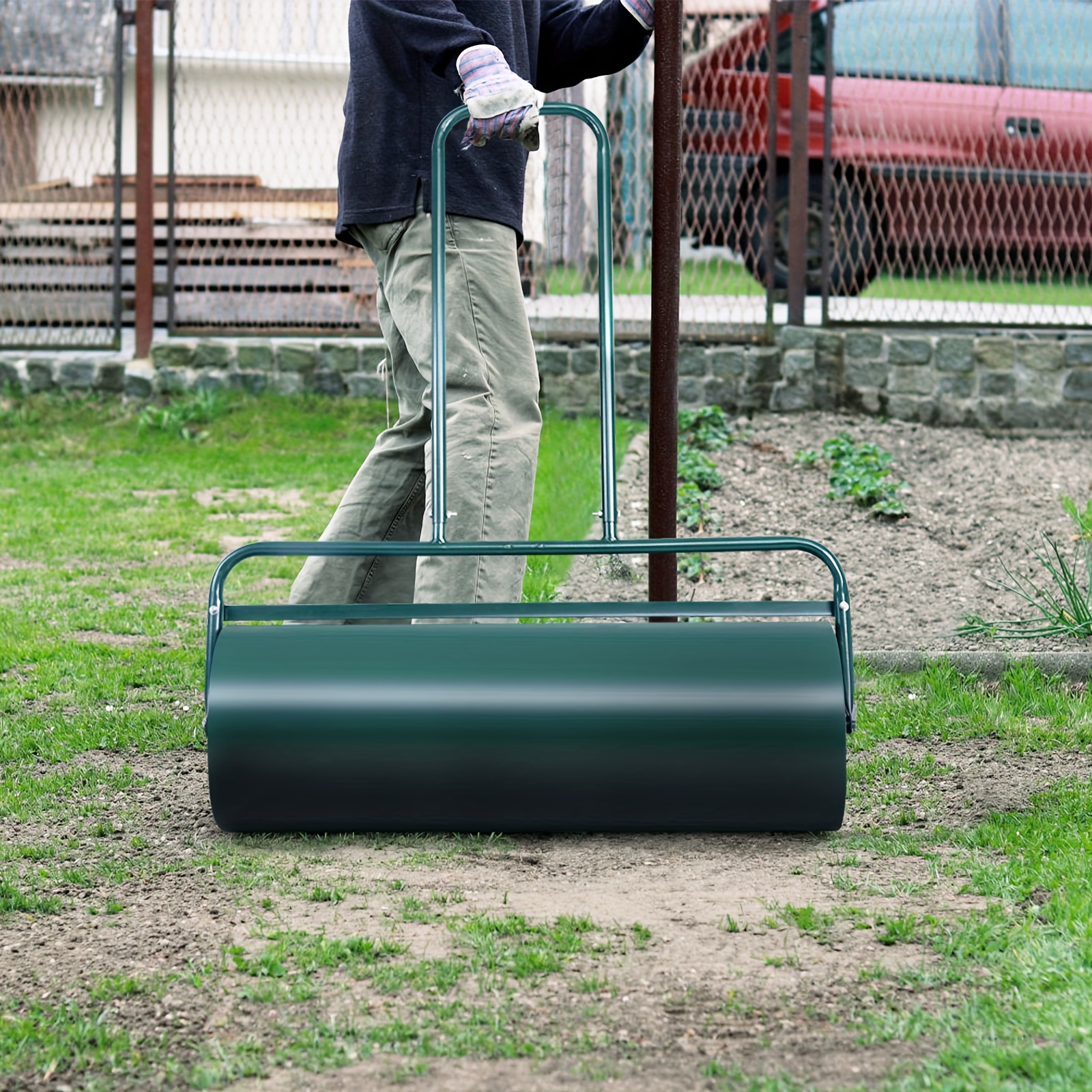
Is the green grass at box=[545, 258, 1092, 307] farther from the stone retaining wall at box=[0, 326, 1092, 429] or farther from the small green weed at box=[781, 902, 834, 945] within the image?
the small green weed at box=[781, 902, 834, 945]

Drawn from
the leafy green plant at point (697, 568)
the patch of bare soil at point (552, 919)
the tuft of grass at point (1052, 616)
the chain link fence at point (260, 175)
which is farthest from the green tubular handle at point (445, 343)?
the chain link fence at point (260, 175)

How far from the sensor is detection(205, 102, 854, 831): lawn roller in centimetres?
224

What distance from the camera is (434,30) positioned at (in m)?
2.66

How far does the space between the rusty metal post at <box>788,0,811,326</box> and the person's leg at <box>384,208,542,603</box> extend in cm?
426

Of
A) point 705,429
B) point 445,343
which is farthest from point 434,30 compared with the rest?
point 705,429

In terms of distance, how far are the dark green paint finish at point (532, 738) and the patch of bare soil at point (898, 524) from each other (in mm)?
1455

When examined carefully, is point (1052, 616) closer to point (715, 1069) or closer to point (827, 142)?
point (715, 1069)

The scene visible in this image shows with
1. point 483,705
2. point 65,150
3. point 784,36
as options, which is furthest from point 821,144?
point 483,705

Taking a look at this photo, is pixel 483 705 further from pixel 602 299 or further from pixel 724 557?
pixel 724 557

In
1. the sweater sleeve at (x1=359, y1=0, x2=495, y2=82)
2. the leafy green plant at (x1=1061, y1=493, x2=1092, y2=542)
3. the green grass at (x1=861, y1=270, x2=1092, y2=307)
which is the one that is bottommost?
the leafy green plant at (x1=1061, y1=493, x2=1092, y2=542)

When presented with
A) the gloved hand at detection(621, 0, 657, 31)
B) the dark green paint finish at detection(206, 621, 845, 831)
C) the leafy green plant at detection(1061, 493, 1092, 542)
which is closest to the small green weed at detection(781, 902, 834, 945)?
the dark green paint finish at detection(206, 621, 845, 831)

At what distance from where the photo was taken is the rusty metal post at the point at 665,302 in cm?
292

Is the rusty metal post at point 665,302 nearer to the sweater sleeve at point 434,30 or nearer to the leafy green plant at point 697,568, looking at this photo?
the sweater sleeve at point 434,30

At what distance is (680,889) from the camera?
216 cm
